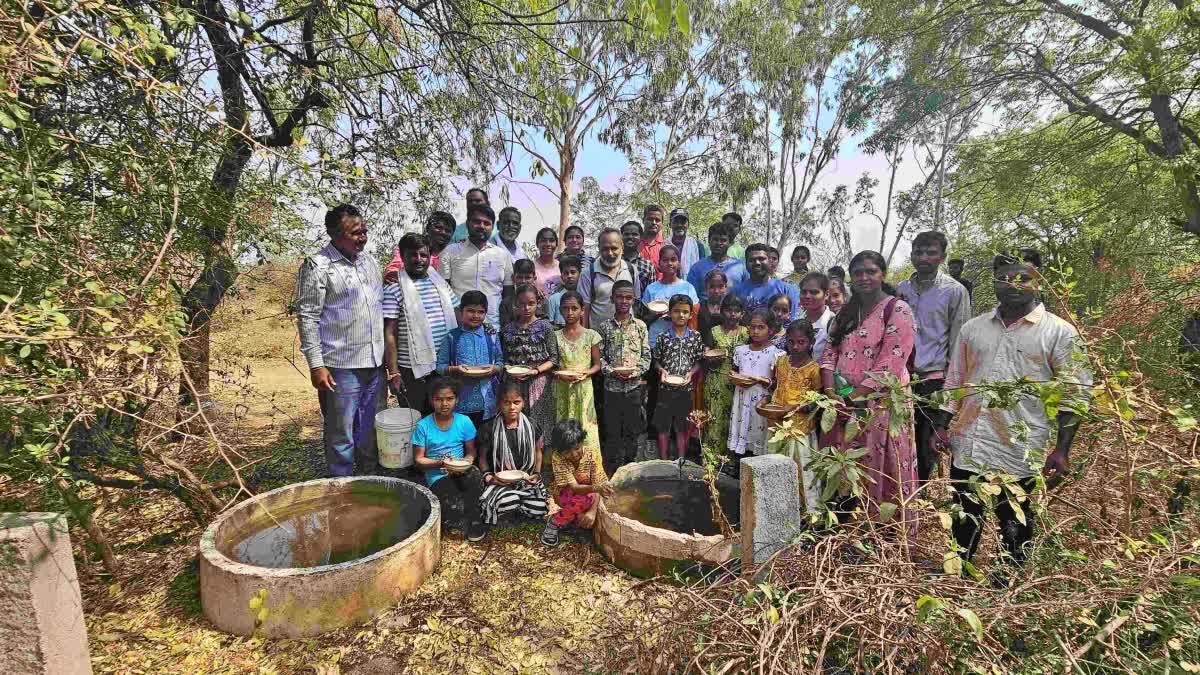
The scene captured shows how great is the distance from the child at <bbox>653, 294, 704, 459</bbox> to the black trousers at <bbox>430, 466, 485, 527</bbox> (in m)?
1.74

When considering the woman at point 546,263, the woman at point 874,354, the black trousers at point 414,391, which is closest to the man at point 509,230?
the woman at point 546,263

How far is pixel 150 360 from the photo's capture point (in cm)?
230

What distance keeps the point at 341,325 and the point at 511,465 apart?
5.52 ft

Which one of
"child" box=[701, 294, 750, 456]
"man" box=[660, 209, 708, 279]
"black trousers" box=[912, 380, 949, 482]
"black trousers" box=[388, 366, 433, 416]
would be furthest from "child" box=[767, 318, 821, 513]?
"black trousers" box=[388, 366, 433, 416]

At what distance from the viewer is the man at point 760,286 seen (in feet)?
15.5

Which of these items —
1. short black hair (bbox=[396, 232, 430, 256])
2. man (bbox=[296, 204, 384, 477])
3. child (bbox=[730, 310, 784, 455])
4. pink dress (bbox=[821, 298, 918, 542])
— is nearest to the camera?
pink dress (bbox=[821, 298, 918, 542])

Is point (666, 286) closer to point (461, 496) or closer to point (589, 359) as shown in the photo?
point (589, 359)

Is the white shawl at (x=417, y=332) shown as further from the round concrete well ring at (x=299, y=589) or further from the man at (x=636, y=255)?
the man at (x=636, y=255)

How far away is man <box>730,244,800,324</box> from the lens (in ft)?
15.5

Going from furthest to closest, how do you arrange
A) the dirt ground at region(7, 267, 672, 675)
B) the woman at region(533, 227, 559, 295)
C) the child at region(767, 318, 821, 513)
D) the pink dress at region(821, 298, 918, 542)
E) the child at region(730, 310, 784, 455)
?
the woman at region(533, 227, 559, 295), the child at region(730, 310, 784, 455), the child at region(767, 318, 821, 513), the pink dress at region(821, 298, 918, 542), the dirt ground at region(7, 267, 672, 675)

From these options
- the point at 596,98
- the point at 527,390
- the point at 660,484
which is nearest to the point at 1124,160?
the point at 660,484

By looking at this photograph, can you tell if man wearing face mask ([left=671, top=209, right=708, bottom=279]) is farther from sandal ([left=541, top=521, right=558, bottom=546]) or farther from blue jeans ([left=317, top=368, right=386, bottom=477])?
blue jeans ([left=317, top=368, right=386, bottom=477])

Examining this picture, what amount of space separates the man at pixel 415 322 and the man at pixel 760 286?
8.80ft

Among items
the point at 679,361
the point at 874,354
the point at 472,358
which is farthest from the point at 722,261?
the point at 472,358
